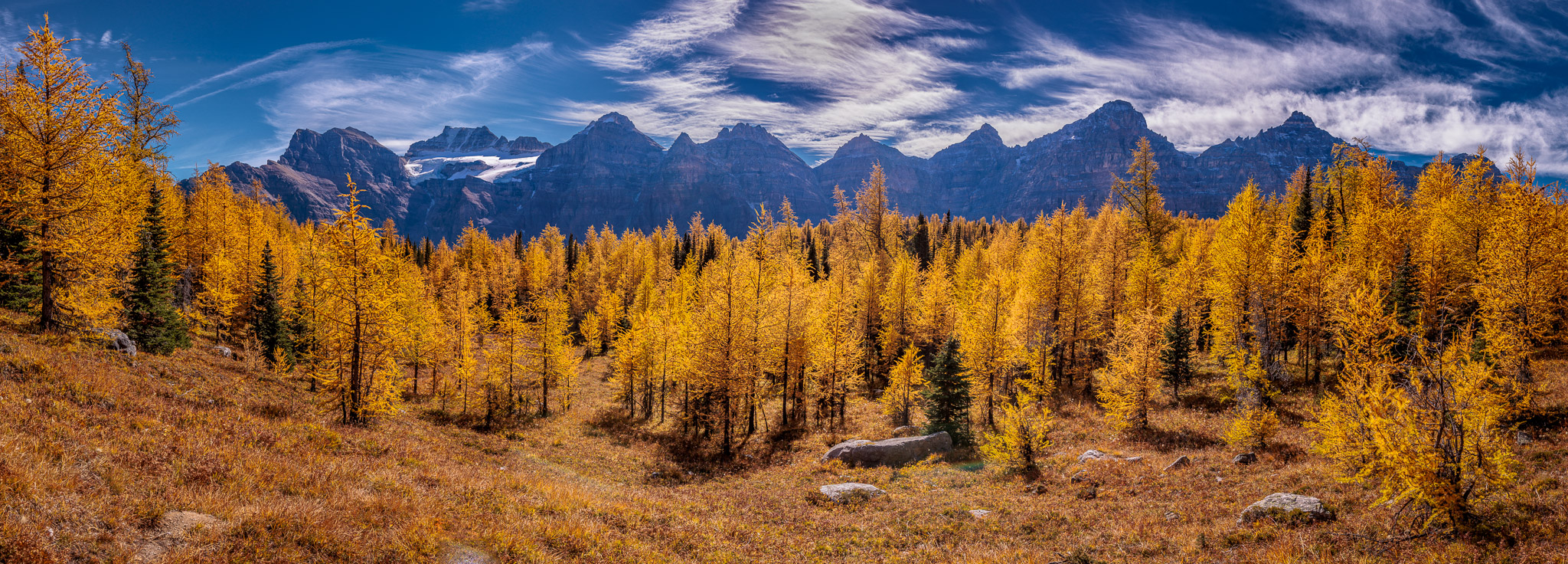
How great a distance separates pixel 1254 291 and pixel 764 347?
25.9 m

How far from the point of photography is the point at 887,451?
23875 mm

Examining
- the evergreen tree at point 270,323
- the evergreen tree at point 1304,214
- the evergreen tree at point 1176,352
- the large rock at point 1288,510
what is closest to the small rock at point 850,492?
the large rock at point 1288,510

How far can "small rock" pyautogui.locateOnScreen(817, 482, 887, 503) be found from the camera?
18250mm

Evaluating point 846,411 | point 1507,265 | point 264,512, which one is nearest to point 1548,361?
point 1507,265

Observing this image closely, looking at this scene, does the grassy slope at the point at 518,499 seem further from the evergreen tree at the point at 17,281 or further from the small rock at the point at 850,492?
the evergreen tree at the point at 17,281

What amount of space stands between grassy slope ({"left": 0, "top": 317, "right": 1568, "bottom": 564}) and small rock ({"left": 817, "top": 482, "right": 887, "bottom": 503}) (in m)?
0.52

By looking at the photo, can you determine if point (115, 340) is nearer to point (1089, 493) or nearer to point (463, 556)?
point (463, 556)

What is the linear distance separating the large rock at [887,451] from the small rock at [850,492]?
14.6 ft

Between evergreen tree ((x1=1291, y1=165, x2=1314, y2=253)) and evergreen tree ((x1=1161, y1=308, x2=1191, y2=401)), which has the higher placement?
evergreen tree ((x1=1291, y1=165, x2=1314, y2=253))

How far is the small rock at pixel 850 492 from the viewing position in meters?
18.2

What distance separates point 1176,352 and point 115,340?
154 feet

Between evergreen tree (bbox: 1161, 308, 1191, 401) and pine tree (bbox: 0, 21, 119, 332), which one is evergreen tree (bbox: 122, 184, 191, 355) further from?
evergreen tree (bbox: 1161, 308, 1191, 401)

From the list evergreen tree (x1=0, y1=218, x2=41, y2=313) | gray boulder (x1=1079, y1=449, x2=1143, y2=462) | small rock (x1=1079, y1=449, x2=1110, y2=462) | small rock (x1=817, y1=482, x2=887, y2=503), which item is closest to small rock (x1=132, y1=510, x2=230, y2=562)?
small rock (x1=817, y1=482, x2=887, y2=503)

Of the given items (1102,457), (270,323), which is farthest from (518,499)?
(270,323)
